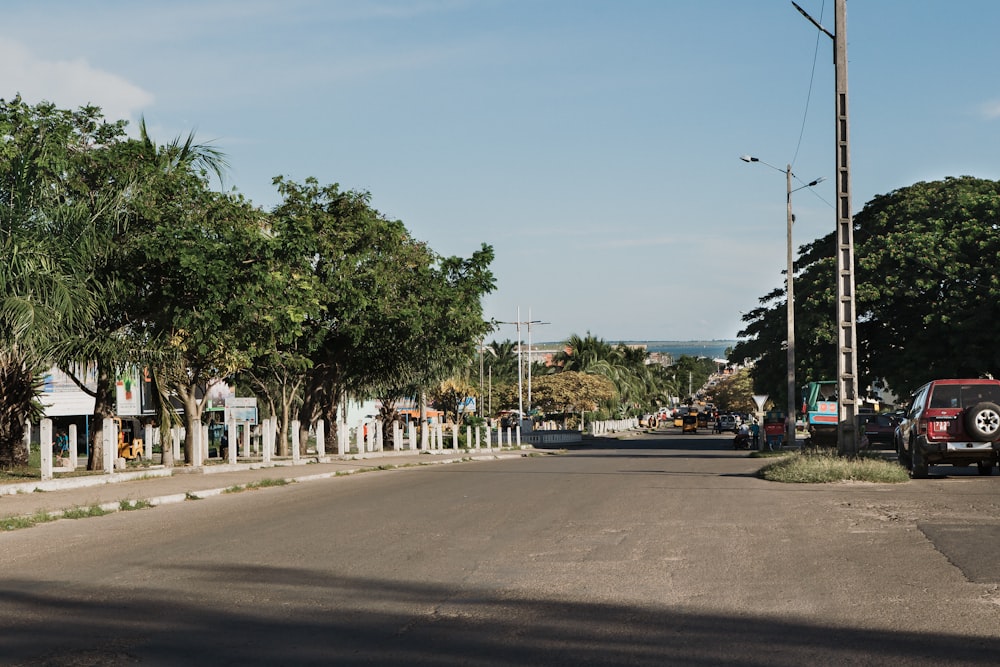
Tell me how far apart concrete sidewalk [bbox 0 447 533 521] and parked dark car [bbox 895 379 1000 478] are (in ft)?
44.4

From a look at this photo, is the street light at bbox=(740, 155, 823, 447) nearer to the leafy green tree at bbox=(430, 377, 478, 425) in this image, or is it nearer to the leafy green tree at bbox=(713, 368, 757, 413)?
the leafy green tree at bbox=(430, 377, 478, 425)

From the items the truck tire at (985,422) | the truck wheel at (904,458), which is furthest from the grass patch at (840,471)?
the truck tire at (985,422)

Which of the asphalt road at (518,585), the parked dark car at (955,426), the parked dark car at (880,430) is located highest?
the parked dark car at (955,426)

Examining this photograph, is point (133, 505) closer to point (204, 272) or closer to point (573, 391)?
point (204, 272)

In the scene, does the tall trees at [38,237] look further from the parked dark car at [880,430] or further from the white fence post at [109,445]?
the parked dark car at [880,430]

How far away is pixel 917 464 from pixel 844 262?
471cm

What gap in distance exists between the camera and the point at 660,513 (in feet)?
53.4

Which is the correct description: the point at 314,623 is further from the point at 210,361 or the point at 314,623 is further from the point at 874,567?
the point at 210,361

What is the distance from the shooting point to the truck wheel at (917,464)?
928 inches

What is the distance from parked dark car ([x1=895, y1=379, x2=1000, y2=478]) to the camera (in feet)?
74.8

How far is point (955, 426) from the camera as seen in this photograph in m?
23.2

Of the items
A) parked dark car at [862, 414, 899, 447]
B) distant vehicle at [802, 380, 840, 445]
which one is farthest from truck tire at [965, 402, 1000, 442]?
parked dark car at [862, 414, 899, 447]

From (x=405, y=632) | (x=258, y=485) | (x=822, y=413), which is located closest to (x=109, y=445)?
(x=258, y=485)

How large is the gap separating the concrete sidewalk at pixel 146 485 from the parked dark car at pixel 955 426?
13529 millimetres
